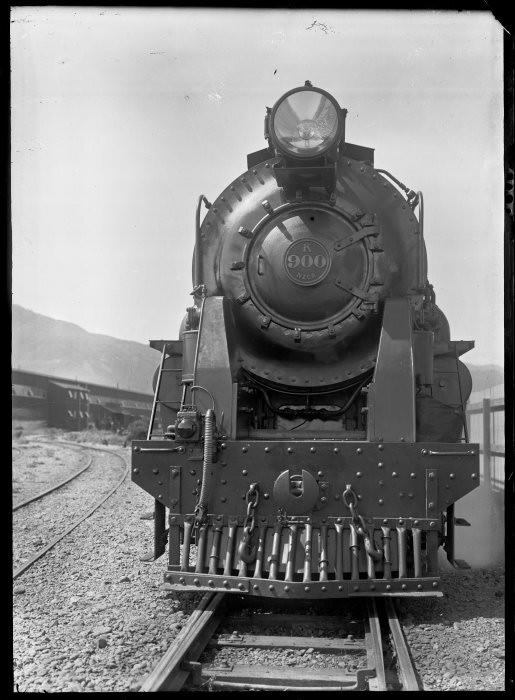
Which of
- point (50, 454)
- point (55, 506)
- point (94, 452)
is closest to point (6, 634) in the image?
point (55, 506)

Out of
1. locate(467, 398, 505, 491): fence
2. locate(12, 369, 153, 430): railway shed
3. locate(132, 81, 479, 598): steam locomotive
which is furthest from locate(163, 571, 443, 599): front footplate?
locate(12, 369, 153, 430): railway shed

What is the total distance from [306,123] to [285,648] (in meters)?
3.81

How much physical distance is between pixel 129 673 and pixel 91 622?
109cm

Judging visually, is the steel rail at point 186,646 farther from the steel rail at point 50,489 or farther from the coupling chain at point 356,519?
the steel rail at point 50,489

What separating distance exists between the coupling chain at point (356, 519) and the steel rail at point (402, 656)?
40cm

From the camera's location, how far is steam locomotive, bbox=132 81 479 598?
185 inches

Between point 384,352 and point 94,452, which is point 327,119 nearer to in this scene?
point 384,352

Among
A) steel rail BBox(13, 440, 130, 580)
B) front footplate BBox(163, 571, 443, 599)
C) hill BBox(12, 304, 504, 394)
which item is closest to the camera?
front footplate BBox(163, 571, 443, 599)

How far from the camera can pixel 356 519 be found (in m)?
4.68

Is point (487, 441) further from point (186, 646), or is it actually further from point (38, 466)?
point (38, 466)

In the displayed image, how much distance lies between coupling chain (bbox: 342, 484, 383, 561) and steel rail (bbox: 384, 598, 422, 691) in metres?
Result: 0.40

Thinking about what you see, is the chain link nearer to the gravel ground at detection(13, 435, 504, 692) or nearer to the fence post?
the gravel ground at detection(13, 435, 504, 692)

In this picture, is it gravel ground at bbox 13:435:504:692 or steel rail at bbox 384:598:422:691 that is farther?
gravel ground at bbox 13:435:504:692

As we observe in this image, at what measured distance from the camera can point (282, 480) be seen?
15.6ft
